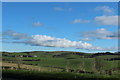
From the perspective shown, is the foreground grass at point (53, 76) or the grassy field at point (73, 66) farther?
the grassy field at point (73, 66)

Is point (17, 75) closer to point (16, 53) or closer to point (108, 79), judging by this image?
point (108, 79)

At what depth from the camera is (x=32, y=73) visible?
5756cm

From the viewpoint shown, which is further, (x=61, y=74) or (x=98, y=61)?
(x=98, y=61)

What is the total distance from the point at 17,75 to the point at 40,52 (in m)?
94.2

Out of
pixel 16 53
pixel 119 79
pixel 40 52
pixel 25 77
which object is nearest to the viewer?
pixel 119 79

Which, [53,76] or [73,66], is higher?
[53,76]

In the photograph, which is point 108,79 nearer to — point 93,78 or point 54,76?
point 93,78

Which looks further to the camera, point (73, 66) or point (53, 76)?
point (73, 66)

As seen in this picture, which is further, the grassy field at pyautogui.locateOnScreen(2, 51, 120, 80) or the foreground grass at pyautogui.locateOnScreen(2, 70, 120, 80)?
the grassy field at pyautogui.locateOnScreen(2, 51, 120, 80)

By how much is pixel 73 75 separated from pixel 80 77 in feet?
8.74

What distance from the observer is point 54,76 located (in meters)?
56.0

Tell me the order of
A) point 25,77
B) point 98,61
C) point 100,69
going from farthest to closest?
point 98,61 → point 100,69 → point 25,77

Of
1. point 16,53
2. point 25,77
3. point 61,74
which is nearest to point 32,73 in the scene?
point 25,77

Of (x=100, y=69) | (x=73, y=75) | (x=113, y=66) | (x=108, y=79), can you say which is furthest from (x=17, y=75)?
(x=113, y=66)
